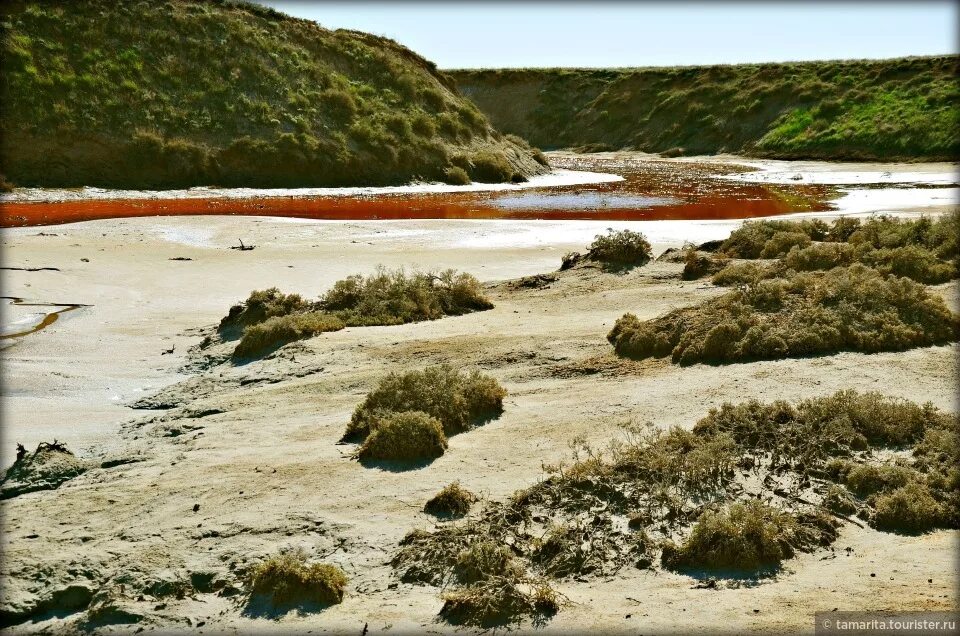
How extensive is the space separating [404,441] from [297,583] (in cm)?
196

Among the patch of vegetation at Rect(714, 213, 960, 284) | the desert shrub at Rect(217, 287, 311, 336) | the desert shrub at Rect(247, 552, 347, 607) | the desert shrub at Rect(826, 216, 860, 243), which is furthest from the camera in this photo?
the desert shrub at Rect(826, 216, 860, 243)

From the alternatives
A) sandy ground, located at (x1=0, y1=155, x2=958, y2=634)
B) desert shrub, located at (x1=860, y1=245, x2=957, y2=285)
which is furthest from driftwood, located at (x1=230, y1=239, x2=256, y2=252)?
desert shrub, located at (x1=860, y1=245, x2=957, y2=285)

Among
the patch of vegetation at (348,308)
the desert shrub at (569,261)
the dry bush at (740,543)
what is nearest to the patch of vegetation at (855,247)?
the desert shrub at (569,261)

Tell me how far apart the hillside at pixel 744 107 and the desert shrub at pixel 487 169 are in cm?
1739

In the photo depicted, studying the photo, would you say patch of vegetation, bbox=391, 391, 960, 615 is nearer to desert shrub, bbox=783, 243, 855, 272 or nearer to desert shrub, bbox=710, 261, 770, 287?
desert shrub, bbox=710, 261, 770, 287

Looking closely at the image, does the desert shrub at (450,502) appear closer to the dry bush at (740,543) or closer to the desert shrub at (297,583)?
the desert shrub at (297,583)

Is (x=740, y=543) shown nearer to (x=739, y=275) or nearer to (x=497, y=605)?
(x=497, y=605)

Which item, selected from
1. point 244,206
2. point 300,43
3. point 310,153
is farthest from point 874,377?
point 300,43

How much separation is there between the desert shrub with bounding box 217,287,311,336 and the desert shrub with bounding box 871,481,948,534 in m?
7.49

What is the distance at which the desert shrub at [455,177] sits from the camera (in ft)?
104

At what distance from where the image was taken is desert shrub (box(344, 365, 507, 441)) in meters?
7.82

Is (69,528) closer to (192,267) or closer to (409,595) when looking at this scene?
(409,595)

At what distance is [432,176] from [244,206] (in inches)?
348

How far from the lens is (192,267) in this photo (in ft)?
51.6
